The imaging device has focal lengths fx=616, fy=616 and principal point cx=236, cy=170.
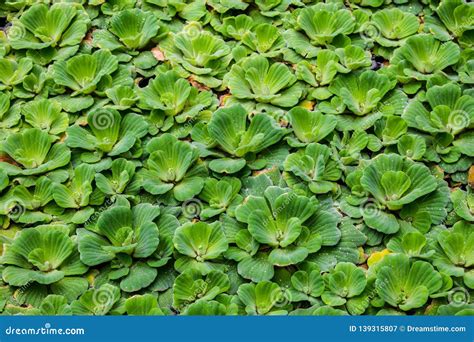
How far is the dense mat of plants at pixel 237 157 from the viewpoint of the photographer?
90.2 inches

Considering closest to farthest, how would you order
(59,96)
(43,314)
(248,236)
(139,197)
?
(43,314) < (248,236) < (139,197) < (59,96)

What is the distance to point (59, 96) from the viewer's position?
116 inches

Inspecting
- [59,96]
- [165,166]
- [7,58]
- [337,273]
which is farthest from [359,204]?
[7,58]

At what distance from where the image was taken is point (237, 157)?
2.67 m

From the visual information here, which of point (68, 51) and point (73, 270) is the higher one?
point (68, 51)

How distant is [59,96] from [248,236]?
1212mm

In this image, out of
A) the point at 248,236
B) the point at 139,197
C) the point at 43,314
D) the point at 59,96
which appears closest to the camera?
the point at 43,314

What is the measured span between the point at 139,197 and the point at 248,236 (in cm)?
50

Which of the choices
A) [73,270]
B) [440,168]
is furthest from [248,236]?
[440,168]

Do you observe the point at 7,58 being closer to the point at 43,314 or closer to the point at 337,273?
the point at 43,314

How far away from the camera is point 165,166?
8.55 ft

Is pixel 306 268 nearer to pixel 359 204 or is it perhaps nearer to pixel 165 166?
pixel 359 204

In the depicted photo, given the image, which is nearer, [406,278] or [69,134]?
[406,278]

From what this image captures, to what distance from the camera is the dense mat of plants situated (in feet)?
7.52
